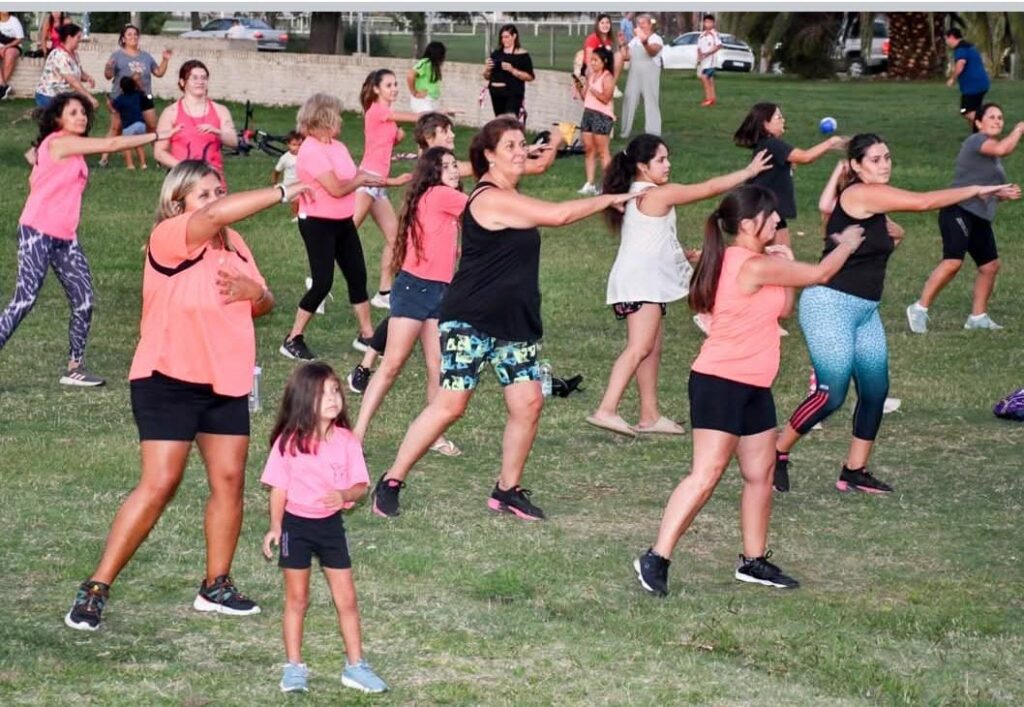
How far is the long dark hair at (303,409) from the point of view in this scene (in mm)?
6457

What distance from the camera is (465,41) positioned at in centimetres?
7419

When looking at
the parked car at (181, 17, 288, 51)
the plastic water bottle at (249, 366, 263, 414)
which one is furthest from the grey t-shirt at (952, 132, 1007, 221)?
the parked car at (181, 17, 288, 51)

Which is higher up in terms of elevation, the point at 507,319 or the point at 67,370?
the point at 507,319

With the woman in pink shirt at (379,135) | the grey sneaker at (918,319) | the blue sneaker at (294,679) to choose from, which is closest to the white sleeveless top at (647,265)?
the woman in pink shirt at (379,135)

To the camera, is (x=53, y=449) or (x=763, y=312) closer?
(x=763, y=312)

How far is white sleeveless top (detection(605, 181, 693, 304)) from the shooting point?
10.8 m

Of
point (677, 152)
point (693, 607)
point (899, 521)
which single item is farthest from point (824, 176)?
point (693, 607)

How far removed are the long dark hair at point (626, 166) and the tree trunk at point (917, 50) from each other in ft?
120

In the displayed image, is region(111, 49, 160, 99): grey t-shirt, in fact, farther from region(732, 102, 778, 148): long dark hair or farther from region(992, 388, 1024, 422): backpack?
region(992, 388, 1024, 422): backpack

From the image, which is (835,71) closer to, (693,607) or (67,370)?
(67,370)

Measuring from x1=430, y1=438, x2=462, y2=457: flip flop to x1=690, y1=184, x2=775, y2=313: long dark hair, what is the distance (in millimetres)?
2981

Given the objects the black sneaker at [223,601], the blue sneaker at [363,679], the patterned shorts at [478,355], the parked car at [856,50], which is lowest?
the parked car at [856,50]

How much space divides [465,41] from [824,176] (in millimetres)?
51052

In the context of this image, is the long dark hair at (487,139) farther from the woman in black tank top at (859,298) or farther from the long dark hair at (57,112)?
the long dark hair at (57,112)
